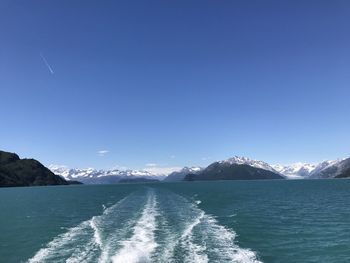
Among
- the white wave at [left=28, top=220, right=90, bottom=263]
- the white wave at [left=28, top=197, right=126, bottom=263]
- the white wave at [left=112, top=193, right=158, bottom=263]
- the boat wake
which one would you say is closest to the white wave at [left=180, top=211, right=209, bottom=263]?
the boat wake

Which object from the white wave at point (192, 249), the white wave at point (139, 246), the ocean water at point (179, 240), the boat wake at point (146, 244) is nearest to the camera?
the white wave at point (192, 249)

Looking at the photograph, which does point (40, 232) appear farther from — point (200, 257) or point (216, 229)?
point (200, 257)

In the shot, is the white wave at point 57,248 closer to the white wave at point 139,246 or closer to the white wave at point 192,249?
the white wave at point 139,246

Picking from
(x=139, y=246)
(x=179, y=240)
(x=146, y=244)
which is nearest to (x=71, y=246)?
(x=139, y=246)

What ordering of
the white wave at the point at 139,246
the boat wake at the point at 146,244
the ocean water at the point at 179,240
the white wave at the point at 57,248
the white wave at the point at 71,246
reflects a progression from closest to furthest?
the white wave at the point at 139,246 → the boat wake at the point at 146,244 → the white wave at the point at 71,246 → the ocean water at the point at 179,240 → the white wave at the point at 57,248

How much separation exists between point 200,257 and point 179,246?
501 centimetres

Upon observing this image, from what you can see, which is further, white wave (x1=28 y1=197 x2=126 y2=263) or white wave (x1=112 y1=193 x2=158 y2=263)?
white wave (x1=28 y1=197 x2=126 y2=263)

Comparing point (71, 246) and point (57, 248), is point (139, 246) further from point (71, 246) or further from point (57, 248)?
point (57, 248)

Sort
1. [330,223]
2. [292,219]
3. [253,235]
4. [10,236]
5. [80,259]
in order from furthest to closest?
[292,219], [330,223], [10,236], [253,235], [80,259]

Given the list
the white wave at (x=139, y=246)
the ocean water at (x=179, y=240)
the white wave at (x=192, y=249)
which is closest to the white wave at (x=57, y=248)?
the ocean water at (x=179, y=240)

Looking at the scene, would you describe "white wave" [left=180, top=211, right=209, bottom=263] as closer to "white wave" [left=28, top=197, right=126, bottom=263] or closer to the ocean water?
the ocean water

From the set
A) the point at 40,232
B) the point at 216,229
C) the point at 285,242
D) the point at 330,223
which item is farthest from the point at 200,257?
the point at 330,223

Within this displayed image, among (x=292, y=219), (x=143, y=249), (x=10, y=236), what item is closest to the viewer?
(x=143, y=249)

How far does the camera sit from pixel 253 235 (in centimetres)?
5122
